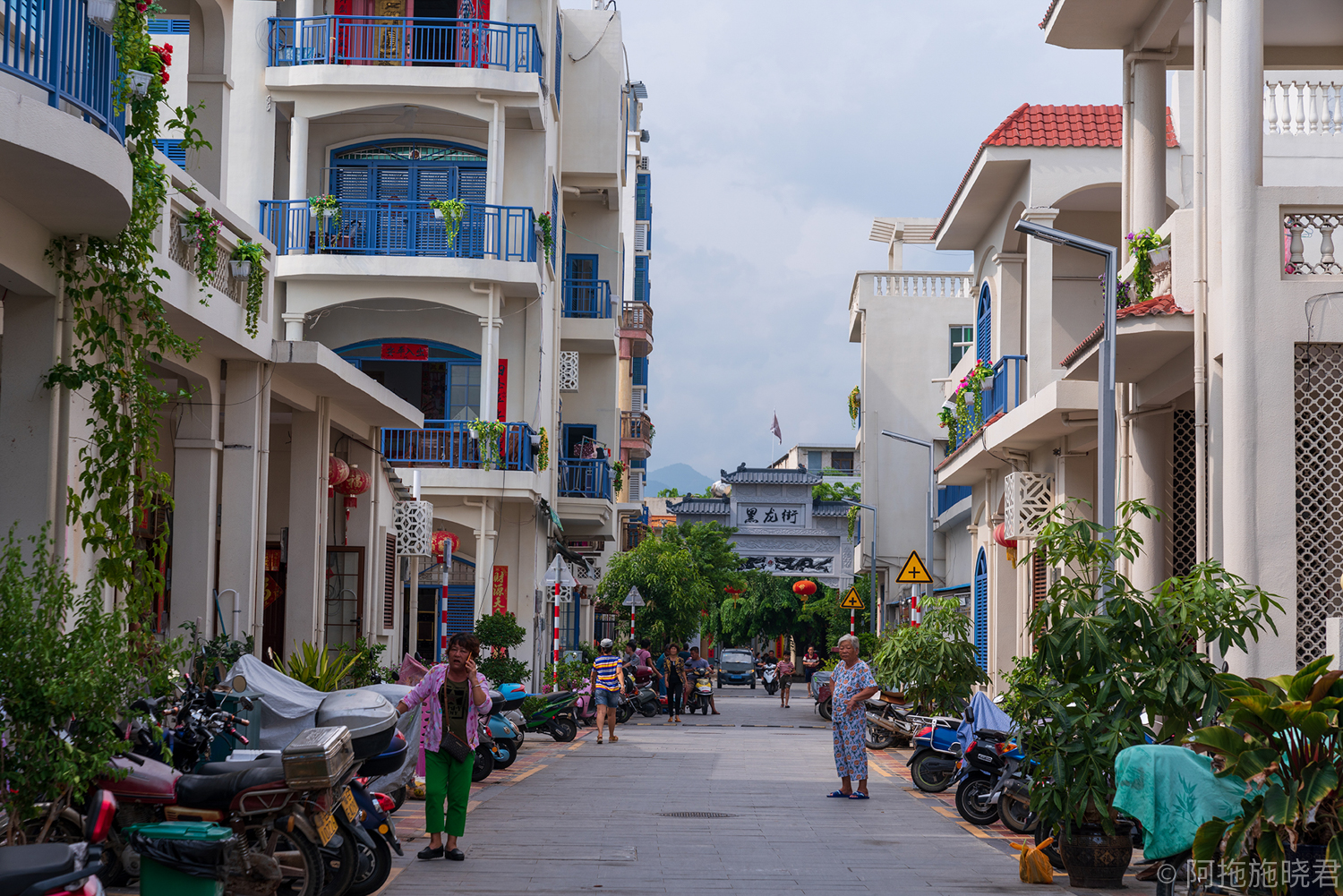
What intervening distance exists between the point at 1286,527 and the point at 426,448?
1813cm

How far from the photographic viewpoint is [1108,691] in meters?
9.95

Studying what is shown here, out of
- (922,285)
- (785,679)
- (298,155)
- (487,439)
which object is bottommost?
(785,679)

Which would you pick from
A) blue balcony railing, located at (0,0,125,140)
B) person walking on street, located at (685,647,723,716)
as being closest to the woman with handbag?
blue balcony railing, located at (0,0,125,140)

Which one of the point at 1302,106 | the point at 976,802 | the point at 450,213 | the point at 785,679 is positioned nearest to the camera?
the point at 976,802

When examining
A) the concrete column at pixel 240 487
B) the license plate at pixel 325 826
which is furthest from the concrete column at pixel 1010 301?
the license plate at pixel 325 826

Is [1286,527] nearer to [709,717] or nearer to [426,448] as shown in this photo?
[426,448]

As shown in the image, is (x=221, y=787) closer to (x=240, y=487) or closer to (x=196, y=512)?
(x=196, y=512)

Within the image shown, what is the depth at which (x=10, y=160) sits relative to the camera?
8.48 m

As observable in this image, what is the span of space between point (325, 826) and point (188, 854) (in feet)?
3.00

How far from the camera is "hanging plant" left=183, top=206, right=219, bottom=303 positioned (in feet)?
43.2

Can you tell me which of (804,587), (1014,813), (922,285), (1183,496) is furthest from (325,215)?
(804,587)

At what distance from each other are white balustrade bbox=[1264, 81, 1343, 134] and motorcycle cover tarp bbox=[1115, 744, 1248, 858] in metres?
10.00

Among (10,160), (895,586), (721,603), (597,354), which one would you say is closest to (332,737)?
(10,160)

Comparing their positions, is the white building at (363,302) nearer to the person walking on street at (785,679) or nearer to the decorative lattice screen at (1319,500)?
the person walking on street at (785,679)
